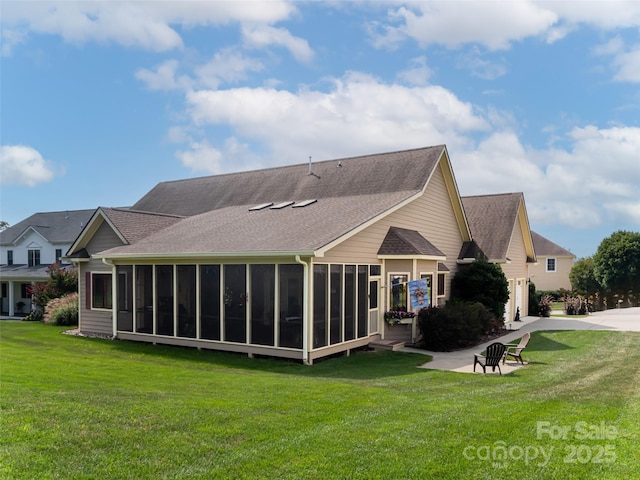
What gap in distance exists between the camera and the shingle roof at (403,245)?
15688 mm

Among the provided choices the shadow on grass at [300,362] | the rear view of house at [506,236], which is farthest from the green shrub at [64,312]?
the rear view of house at [506,236]

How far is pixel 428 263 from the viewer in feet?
56.3

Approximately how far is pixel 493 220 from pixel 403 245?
34.5 feet

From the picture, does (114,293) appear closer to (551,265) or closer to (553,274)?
(551,265)

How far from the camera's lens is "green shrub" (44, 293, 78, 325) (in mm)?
22156

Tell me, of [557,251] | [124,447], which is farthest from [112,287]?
[557,251]

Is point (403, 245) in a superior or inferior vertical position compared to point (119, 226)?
inferior

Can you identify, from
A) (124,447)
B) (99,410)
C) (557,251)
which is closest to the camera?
(124,447)

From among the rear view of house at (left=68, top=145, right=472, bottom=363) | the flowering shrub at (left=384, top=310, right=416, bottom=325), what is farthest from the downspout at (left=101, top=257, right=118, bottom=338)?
the flowering shrub at (left=384, top=310, right=416, bottom=325)

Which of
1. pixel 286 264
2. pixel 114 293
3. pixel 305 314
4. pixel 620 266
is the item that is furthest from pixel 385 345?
pixel 620 266

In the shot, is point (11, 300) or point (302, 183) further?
point (11, 300)

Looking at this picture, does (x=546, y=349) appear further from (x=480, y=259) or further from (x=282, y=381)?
(x=282, y=381)

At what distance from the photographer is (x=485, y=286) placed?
20.7 m

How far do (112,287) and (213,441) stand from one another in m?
13.5
